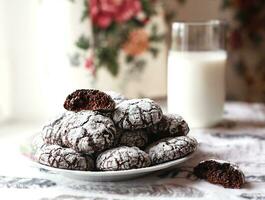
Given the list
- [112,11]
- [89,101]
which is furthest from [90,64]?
[89,101]

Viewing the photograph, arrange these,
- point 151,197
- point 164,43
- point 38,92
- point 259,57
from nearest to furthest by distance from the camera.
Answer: point 151,197
point 38,92
point 164,43
point 259,57

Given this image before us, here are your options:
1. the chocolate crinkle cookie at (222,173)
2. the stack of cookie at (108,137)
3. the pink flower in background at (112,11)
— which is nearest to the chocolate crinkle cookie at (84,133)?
the stack of cookie at (108,137)

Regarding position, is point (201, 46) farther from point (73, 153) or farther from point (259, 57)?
point (259, 57)

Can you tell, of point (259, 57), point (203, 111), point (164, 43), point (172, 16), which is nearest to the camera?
point (203, 111)

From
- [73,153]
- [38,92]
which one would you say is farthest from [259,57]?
[73,153]

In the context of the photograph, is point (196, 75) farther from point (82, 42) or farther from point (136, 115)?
point (136, 115)
